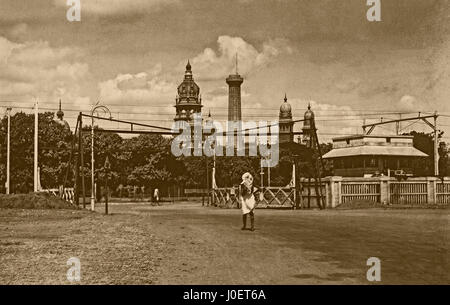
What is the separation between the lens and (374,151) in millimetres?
64000

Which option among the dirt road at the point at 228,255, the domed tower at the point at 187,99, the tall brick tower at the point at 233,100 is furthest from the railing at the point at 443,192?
the tall brick tower at the point at 233,100

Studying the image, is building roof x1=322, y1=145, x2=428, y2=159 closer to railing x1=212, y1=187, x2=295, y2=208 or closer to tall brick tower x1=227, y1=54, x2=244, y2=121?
railing x1=212, y1=187, x2=295, y2=208

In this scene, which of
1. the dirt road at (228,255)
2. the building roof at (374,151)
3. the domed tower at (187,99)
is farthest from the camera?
the domed tower at (187,99)

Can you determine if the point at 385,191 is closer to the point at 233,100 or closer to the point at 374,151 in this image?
the point at 374,151

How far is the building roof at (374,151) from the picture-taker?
6381 cm

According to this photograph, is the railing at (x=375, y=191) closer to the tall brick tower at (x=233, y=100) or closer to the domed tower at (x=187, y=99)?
the domed tower at (x=187, y=99)

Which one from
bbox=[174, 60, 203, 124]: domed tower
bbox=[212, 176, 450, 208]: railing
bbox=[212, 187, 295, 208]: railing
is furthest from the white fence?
bbox=[174, 60, 203, 124]: domed tower

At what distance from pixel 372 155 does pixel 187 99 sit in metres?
99.4

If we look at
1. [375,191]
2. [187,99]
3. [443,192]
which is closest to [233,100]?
[187,99]

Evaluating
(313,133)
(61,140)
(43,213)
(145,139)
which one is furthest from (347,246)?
(145,139)

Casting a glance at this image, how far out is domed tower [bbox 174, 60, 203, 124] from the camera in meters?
158
